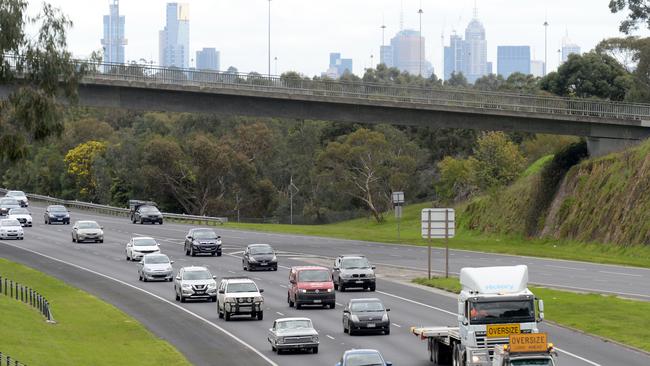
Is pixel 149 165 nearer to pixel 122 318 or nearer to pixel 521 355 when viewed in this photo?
pixel 122 318

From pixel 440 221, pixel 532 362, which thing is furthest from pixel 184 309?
pixel 532 362

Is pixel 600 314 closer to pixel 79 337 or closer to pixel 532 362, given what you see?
pixel 79 337

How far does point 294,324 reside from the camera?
41281 millimetres

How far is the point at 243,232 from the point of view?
107 m

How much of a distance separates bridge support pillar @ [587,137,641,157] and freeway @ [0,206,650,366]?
21.0 m

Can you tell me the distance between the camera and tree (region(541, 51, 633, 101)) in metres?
132

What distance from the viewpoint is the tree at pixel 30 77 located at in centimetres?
5391

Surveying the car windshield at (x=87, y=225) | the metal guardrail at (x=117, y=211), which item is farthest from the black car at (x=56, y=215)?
the car windshield at (x=87, y=225)

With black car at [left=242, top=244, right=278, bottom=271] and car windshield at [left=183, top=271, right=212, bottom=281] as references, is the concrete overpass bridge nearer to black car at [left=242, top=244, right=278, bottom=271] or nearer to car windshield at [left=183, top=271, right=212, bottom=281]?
black car at [left=242, top=244, right=278, bottom=271]

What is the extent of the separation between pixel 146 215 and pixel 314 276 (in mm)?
60322

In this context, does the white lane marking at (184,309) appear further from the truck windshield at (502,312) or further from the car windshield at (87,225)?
the truck windshield at (502,312)

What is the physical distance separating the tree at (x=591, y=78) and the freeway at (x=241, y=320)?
4832 cm

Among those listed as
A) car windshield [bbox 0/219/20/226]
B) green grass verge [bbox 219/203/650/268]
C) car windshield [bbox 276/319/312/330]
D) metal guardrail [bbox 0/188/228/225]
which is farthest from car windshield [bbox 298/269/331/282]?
metal guardrail [bbox 0/188/228/225]

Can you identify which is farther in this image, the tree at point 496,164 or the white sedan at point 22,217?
the tree at point 496,164
